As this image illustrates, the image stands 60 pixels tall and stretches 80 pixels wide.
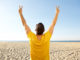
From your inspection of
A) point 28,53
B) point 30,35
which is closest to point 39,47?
point 30,35

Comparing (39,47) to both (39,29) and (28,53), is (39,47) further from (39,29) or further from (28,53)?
(28,53)

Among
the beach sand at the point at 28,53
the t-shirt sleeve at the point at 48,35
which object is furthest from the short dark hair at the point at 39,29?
the beach sand at the point at 28,53

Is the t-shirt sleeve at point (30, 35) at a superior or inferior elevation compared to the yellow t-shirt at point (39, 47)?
superior

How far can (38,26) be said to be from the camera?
7.50 ft

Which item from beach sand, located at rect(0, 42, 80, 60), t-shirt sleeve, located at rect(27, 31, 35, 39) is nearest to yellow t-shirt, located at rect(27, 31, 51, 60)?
t-shirt sleeve, located at rect(27, 31, 35, 39)

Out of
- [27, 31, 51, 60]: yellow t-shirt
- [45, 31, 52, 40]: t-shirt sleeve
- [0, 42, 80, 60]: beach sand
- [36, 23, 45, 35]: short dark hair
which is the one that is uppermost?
[36, 23, 45, 35]: short dark hair

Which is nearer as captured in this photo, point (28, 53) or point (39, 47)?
point (39, 47)

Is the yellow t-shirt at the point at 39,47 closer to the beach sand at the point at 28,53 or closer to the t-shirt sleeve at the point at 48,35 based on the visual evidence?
the t-shirt sleeve at the point at 48,35

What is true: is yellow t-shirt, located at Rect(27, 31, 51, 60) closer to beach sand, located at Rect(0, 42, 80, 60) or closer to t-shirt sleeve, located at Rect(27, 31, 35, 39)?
t-shirt sleeve, located at Rect(27, 31, 35, 39)

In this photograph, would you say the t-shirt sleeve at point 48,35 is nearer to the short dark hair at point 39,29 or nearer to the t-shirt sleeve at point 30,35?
the short dark hair at point 39,29

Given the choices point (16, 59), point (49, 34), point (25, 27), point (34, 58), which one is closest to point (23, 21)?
point (25, 27)

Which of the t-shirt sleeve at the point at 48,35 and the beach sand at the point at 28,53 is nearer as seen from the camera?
the t-shirt sleeve at the point at 48,35

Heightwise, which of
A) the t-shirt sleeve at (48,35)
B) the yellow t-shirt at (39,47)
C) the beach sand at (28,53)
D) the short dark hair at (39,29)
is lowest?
the beach sand at (28,53)

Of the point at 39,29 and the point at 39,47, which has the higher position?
the point at 39,29
